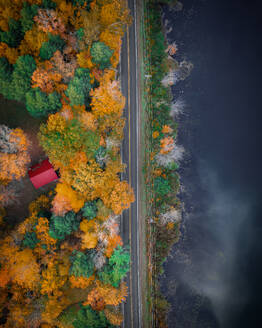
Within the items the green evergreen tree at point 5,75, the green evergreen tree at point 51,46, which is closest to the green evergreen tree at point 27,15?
the green evergreen tree at point 51,46

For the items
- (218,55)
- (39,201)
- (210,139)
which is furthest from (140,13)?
(39,201)

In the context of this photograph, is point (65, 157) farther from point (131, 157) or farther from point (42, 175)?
point (131, 157)

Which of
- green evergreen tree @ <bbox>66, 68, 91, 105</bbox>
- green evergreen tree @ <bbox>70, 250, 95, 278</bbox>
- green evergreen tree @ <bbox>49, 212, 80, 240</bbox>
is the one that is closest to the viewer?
green evergreen tree @ <bbox>66, 68, 91, 105</bbox>

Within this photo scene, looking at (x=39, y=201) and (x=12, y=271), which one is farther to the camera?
(x=39, y=201)

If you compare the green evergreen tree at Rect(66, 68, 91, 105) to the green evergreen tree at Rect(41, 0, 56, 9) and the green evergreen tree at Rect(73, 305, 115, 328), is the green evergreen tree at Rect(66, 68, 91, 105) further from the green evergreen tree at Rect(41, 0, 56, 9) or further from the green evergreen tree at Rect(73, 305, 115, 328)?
the green evergreen tree at Rect(73, 305, 115, 328)

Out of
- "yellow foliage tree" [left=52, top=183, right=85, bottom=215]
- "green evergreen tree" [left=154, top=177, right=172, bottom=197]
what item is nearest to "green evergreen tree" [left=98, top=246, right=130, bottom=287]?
"yellow foliage tree" [left=52, top=183, right=85, bottom=215]

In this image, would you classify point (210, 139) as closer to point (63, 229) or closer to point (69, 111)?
point (69, 111)
